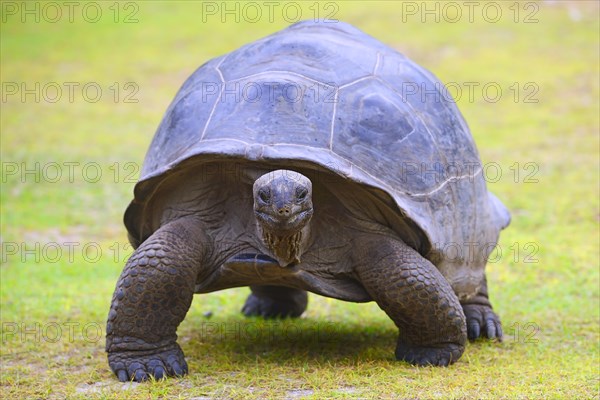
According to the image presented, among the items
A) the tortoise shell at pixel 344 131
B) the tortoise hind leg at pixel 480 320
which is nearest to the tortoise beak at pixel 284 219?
the tortoise shell at pixel 344 131

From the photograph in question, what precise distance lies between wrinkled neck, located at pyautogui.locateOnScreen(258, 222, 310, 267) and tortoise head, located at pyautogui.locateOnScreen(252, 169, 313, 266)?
0.11 feet

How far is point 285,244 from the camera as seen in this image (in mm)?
4156

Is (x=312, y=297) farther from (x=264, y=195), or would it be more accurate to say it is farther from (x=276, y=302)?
(x=264, y=195)

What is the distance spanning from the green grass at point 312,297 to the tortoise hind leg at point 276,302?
12cm

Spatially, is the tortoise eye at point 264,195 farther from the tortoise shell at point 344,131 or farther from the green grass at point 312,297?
the green grass at point 312,297

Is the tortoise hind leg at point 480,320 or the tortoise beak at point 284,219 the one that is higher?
the tortoise beak at point 284,219

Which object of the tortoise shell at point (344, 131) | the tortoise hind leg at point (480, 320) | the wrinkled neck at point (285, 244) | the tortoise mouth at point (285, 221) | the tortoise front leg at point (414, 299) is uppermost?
the tortoise shell at point (344, 131)

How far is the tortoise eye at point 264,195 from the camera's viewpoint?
3865 millimetres

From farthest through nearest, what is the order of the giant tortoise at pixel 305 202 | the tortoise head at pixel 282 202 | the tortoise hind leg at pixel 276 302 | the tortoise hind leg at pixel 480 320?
1. the tortoise hind leg at pixel 276 302
2. the tortoise hind leg at pixel 480 320
3. the giant tortoise at pixel 305 202
4. the tortoise head at pixel 282 202

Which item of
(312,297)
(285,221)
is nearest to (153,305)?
(285,221)

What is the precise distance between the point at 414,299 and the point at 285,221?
0.82 m

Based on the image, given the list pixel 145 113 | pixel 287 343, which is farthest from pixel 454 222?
pixel 145 113

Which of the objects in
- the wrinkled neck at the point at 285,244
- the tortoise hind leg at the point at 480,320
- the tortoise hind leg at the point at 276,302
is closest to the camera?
the wrinkled neck at the point at 285,244

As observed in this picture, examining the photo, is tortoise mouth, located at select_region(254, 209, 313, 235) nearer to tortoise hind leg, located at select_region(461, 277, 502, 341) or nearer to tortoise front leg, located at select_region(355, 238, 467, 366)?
tortoise front leg, located at select_region(355, 238, 467, 366)
